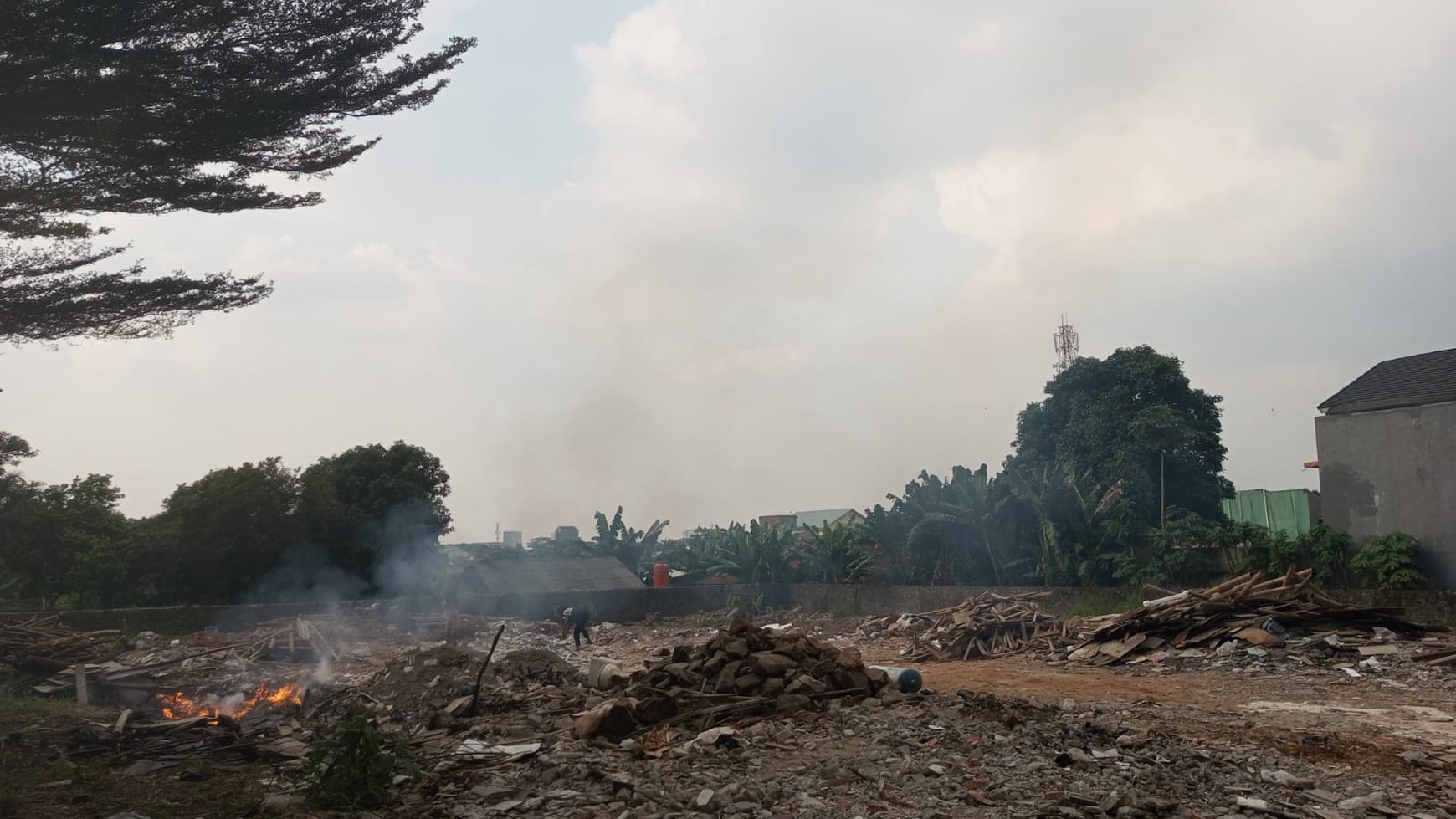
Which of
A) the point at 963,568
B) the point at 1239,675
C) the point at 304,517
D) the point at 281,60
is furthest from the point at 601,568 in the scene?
the point at 281,60

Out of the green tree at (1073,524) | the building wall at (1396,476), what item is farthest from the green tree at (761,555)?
the building wall at (1396,476)

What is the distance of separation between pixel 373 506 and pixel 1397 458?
2747 cm

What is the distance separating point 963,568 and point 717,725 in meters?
18.0

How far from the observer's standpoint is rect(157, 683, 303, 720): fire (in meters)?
14.1

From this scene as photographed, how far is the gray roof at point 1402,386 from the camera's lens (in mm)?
19906

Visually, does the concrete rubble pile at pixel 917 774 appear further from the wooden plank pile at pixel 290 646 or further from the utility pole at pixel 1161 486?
the utility pole at pixel 1161 486

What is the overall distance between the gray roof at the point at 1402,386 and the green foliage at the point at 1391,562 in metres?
2.97

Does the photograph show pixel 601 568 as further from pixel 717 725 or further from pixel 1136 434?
pixel 717 725

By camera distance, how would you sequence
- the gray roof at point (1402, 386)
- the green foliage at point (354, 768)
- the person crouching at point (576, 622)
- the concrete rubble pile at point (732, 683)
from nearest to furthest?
the green foliage at point (354, 768)
the concrete rubble pile at point (732, 683)
the gray roof at point (1402, 386)
the person crouching at point (576, 622)

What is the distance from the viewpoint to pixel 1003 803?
7.27 m

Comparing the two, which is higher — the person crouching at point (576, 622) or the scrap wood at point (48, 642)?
the scrap wood at point (48, 642)

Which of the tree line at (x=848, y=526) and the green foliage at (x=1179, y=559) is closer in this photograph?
the green foliage at (x=1179, y=559)

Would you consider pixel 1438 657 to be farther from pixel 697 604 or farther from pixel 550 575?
pixel 550 575

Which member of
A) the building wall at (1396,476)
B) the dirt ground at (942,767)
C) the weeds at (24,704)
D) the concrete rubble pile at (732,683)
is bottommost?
the weeds at (24,704)
